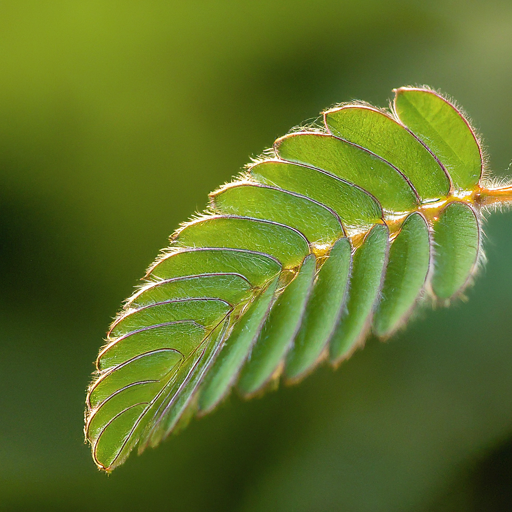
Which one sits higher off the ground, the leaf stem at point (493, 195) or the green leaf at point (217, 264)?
the green leaf at point (217, 264)

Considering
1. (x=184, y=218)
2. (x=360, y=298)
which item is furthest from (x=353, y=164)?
(x=184, y=218)

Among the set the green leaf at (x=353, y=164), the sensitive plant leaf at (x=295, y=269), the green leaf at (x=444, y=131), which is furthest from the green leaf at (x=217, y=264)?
the green leaf at (x=444, y=131)

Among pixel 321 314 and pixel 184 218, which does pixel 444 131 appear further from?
pixel 184 218

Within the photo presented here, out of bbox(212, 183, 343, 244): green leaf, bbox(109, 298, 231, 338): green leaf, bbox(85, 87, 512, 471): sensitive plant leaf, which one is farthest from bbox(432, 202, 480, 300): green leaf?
bbox(109, 298, 231, 338): green leaf

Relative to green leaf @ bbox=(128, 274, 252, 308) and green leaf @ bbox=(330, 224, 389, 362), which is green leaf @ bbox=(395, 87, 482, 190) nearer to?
green leaf @ bbox=(330, 224, 389, 362)

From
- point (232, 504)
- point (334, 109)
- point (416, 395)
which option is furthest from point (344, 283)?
point (232, 504)

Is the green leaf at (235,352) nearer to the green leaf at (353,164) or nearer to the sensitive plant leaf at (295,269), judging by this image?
the sensitive plant leaf at (295,269)
